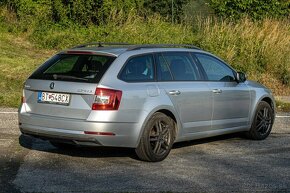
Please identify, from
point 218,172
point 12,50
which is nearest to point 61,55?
point 218,172

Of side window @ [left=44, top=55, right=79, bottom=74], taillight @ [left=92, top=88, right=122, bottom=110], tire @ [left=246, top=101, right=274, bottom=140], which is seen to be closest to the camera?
taillight @ [left=92, top=88, right=122, bottom=110]

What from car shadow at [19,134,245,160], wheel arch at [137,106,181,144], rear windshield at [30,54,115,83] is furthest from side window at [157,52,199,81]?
car shadow at [19,134,245,160]

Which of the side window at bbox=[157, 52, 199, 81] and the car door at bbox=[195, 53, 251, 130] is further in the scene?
the car door at bbox=[195, 53, 251, 130]

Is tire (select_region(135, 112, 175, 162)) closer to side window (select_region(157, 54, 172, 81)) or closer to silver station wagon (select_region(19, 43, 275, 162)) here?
silver station wagon (select_region(19, 43, 275, 162))

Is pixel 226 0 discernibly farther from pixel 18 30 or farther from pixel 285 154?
pixel 285 154

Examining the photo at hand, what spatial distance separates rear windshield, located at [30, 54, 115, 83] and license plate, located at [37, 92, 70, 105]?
22 centimetres

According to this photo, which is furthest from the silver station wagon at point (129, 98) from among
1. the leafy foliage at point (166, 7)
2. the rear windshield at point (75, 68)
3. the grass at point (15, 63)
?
the leafy foliage at point (166, 7)

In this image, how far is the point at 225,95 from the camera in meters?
9.13

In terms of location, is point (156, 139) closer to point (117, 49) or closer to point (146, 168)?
point (146, 168)

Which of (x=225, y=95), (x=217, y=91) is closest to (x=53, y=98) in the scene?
(x=217, y=91)

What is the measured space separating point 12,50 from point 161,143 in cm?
1195

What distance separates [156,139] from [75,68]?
1.43 meters

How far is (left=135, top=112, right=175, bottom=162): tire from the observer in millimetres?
7805

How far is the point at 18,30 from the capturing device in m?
20.8
